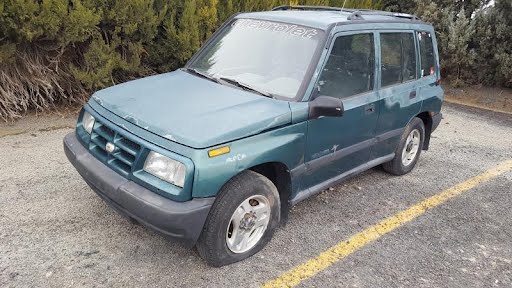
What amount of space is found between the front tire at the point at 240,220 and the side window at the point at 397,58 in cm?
173

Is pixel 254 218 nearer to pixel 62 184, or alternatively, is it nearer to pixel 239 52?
pixel 239 52

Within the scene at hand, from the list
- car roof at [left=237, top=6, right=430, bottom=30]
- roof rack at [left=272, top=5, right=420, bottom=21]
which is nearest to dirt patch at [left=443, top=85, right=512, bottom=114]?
roof rack at [left=272, top=5, right=420, bottom=21]

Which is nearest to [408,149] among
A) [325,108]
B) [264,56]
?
[325,108]

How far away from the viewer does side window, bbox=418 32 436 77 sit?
15.5ft

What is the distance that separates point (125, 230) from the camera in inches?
138

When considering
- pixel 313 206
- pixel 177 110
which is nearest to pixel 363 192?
pixel 313 206

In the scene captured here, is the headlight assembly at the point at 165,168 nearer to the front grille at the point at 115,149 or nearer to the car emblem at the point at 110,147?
the front grille at the point at 115,149

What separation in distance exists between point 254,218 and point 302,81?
3.63 ft

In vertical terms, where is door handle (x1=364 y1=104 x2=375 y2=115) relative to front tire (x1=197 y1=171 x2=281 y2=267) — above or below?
above

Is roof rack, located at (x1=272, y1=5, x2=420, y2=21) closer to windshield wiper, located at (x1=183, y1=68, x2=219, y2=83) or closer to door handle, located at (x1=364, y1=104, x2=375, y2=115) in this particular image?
door handle, located at (x1=364, y1=104, x2=375, y2=115)

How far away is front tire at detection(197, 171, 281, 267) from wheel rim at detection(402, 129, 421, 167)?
2.18 metres

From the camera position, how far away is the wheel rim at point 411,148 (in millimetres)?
4897

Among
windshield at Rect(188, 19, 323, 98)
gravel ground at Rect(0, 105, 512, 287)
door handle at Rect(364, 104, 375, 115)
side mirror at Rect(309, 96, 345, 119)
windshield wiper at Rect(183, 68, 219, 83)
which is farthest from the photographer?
door handle at Rect(364, 104, 375, 115)

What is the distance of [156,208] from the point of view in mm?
2734
